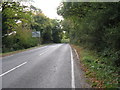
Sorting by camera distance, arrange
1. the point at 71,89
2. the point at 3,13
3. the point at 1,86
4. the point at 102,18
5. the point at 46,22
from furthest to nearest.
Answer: the point at 46,22
the point at 3,13
the point at 102,18
the point at 1,86
the point at 71,89

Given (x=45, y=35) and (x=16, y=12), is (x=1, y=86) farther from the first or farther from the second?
(x=45, y=35)

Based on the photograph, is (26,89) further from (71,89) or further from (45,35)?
(45,35)

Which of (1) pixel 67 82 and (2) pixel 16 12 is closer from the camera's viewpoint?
(1) pixel 67 82

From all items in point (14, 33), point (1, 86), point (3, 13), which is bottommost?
point (1, 86)

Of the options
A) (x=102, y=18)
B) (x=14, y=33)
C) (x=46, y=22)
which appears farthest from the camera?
(x=46, y=22)

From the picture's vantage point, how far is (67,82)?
20.6 feet

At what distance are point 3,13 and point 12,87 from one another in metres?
17.3

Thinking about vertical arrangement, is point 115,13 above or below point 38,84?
above

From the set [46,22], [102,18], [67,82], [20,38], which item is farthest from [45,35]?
[67,82]

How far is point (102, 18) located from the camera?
34.2 feet

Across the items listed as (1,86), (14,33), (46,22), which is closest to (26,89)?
(1,86)

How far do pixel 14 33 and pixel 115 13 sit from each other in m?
26.9

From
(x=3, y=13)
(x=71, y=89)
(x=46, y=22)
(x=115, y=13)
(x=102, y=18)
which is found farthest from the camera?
(x=46, y=22)

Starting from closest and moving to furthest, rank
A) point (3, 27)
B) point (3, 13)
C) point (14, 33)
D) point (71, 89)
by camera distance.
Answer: point (71, 89), point (3, 13), point (3, 27), point (14, 33)
